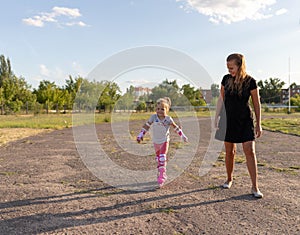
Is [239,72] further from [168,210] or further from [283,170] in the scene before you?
[283,170]

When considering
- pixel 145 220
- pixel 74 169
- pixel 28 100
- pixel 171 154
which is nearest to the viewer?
pixel 145 220

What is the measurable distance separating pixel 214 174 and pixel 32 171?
10.9 ft

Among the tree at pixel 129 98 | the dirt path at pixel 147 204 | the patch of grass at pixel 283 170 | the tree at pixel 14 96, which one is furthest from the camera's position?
the tree at pixel 14 96

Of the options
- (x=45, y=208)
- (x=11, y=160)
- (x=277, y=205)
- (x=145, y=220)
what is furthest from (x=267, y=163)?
(x=11, y=160)

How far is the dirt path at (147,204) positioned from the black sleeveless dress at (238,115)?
781 mm

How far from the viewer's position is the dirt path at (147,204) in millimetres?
2775

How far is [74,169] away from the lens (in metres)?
5.43

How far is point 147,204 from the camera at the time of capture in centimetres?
345

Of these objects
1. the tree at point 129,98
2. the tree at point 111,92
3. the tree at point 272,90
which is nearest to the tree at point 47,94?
the tree at point 111,92

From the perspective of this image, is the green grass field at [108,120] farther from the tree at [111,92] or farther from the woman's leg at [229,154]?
the woman's leg at [229,154]

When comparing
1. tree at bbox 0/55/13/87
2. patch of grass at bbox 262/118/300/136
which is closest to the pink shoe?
patch of grass at bbox 262/118/300/136

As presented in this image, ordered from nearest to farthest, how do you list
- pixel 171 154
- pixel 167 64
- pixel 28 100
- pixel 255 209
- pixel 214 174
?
1. pixel 255 209
2. pixel 214 174
3. pixel 167 64
4. pixel 171 154
5. pixel 28 100

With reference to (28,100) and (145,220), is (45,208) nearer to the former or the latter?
(145,220)

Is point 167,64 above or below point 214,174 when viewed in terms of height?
above
